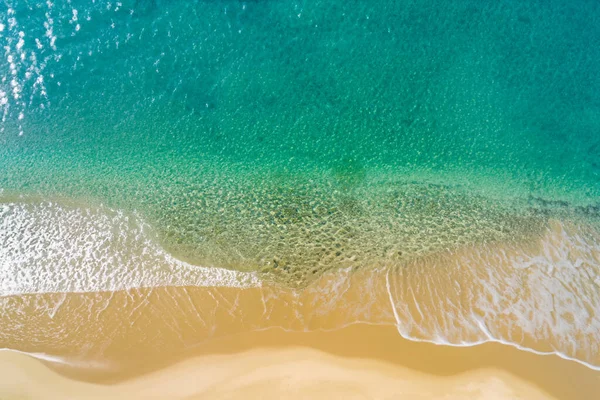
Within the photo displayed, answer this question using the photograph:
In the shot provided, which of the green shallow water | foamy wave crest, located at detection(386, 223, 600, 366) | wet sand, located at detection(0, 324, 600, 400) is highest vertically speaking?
the green shallow water

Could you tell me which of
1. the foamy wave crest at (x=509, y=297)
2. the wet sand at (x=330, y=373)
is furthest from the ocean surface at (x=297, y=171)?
the wet sand at (x=330, y=373)

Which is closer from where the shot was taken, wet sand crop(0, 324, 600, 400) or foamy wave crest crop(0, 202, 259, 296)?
wet sand crop(0, 324, 600, 400)

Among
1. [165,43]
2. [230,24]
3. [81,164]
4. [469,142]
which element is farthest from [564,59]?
[81,164]

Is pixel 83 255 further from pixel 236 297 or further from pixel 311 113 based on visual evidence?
pixel 311 113

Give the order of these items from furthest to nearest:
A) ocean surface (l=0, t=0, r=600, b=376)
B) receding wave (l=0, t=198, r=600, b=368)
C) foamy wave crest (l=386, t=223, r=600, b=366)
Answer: ocean surface (l=0, t=0, r=600, b=376) < foamy wave crest (l=386, t=223, r=600, b=366) < receding wave (l=0, t=198, r=600, b=368)

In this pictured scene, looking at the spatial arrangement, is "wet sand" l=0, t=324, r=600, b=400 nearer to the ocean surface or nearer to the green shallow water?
the ocean surface

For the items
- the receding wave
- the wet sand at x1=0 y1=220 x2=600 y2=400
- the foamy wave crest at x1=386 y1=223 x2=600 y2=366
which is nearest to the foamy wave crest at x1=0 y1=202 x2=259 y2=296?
the receding wave

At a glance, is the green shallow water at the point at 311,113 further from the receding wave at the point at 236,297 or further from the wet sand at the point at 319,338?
the wet sand at the point at 319,338
